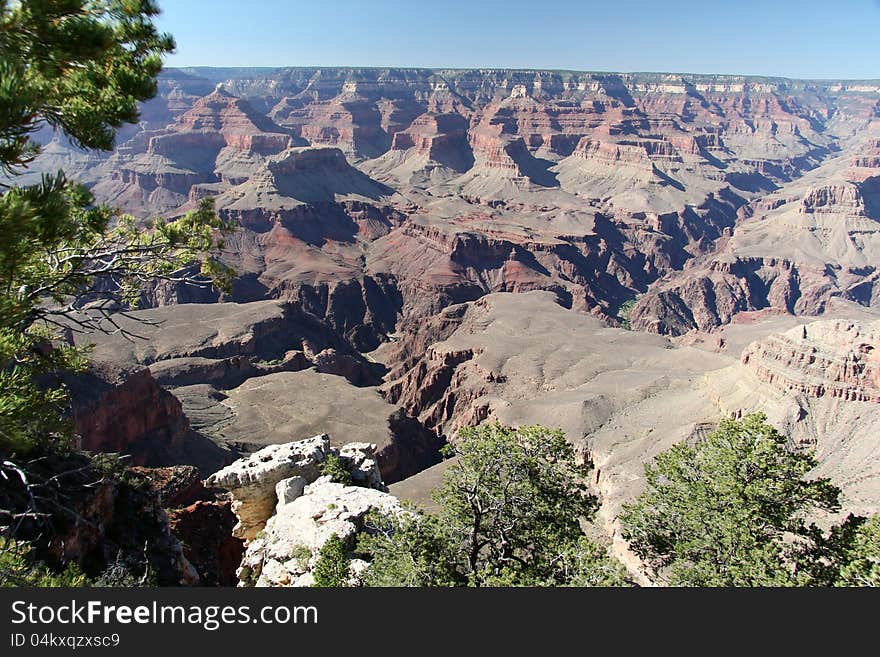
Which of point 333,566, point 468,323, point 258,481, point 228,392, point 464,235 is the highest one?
point 464,235

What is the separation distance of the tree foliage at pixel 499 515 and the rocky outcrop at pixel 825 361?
3738cm

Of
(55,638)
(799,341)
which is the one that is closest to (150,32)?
(55,638)

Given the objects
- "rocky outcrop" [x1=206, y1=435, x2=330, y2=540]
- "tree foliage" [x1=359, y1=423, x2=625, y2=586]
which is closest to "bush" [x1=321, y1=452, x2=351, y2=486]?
"rocky outcrop" [x1=206, y1=435, x2=330, y2=540]

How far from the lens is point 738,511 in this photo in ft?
46.0

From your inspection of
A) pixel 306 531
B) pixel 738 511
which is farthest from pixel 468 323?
pixel 738 511

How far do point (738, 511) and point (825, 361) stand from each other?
38.4 metres

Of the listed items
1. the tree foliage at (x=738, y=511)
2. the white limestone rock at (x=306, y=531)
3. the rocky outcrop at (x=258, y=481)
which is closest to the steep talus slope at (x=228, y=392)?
the rocky outcrop at (x=258, y=481)

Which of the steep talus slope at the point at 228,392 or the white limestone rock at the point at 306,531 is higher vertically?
the white limestone rock at the point at 306,531

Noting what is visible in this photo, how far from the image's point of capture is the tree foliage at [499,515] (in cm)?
1395

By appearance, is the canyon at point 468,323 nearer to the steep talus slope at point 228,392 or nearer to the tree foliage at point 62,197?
the steep talus slope at point 228,392

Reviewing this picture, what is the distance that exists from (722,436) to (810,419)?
3333 centimetres

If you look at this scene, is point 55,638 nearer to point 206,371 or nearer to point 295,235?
point 206,371

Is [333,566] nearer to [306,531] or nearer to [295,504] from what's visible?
[306,531]

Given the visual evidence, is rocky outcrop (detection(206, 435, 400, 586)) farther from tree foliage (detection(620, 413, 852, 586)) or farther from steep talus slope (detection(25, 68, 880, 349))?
steep talus slope (detection(25, 68, 880, 349))
